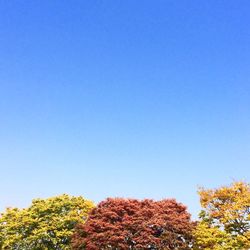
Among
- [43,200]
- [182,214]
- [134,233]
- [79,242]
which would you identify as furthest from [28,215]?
[182,214]

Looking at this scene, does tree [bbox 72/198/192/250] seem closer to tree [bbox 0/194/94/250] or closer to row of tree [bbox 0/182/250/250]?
row of tree [bbox 0/182/250/250]

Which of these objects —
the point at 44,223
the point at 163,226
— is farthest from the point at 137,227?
the point at 44,223

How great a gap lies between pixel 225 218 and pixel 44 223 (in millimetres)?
18969

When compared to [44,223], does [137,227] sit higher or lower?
lower

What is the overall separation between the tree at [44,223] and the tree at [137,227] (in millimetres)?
5470

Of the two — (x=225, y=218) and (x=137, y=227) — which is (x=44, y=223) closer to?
(x=137, y=227)

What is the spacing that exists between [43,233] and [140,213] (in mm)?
11653

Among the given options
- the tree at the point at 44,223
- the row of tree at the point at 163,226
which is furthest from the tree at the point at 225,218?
the tree at the point at 44,223

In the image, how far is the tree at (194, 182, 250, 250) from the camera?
25900mm

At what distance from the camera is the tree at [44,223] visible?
36344 mm

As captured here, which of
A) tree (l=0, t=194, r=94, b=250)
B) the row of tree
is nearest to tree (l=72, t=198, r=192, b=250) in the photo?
the row of tree

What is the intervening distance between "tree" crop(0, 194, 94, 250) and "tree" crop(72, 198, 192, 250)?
5.47 meters

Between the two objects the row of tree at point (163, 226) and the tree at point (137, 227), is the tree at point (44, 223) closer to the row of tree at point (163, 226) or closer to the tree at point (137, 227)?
the row of tree at point (163, 226)

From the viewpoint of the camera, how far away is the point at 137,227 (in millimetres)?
29359
